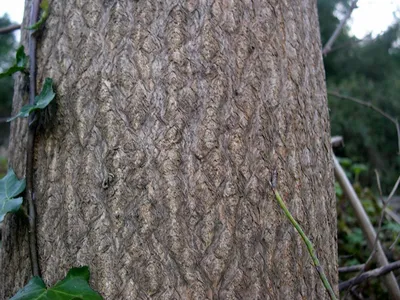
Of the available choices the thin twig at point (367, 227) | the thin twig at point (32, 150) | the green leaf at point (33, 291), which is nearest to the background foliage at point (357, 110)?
the thin twig at point (367, 227)

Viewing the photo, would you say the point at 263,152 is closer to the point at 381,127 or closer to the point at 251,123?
the point at 251,123

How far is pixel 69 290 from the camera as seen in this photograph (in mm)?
883

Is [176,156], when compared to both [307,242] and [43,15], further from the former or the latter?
[43,15]

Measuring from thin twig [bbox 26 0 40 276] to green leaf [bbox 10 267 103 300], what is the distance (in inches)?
3.5

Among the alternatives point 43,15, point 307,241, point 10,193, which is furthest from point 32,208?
point 307,241

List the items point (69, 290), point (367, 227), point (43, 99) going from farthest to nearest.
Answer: point (367, 227) < point (43, 99) < point (69, 290)

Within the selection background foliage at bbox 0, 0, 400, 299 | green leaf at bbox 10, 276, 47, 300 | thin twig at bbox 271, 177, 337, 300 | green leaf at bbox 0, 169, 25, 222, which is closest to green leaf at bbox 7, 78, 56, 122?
green leaf at bbox 0, 169, 25, 222

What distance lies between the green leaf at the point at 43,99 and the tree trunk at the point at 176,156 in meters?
0.02

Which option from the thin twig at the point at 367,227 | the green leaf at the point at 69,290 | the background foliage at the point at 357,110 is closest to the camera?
the green leaf at the point at 69,290

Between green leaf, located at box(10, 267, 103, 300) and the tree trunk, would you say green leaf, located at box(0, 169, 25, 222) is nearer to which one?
the tree trunk

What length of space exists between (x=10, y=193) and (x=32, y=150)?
0.11 m

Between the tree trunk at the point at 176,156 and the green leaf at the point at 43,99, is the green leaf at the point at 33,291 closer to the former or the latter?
the tree trunk at the point at 176,156

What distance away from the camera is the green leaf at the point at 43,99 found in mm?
1000

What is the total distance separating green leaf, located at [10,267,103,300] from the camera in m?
0.88
